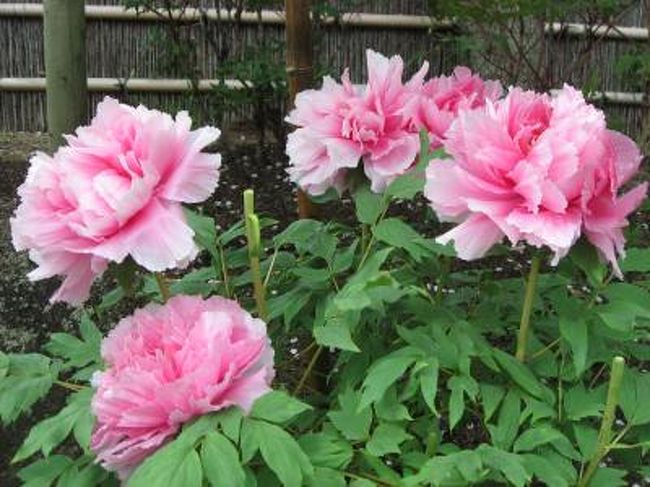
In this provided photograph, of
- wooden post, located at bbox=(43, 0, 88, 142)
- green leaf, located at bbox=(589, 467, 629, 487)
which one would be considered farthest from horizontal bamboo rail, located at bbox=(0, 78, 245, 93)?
green leaf, located at bbox=(589, 467, 629, 487)

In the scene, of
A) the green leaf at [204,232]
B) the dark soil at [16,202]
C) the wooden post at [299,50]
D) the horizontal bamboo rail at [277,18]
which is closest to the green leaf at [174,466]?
the green leaf at [204,232]

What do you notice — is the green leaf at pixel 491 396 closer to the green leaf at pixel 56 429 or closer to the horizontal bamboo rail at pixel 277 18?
the green leaf at pixel 56 429

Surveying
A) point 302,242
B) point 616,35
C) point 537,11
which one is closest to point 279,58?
point 537,11

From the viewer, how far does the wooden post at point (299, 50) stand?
139 centimetres

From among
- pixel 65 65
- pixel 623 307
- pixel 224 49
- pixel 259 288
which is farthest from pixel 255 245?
pixel 224 49

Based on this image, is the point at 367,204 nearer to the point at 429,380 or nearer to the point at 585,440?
the point at 429,380

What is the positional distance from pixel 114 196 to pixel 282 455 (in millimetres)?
297

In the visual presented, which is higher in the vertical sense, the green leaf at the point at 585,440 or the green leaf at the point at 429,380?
the green leaf at the point at 429,380

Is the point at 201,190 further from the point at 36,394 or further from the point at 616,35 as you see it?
the point at 616,35

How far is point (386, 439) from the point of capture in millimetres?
998

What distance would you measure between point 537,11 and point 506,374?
2925 millimetres

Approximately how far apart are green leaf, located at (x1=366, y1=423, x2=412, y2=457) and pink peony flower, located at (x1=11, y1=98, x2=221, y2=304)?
254 millimetres

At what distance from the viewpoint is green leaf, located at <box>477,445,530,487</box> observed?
3.01 feet

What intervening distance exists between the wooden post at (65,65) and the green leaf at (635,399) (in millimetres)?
1972
